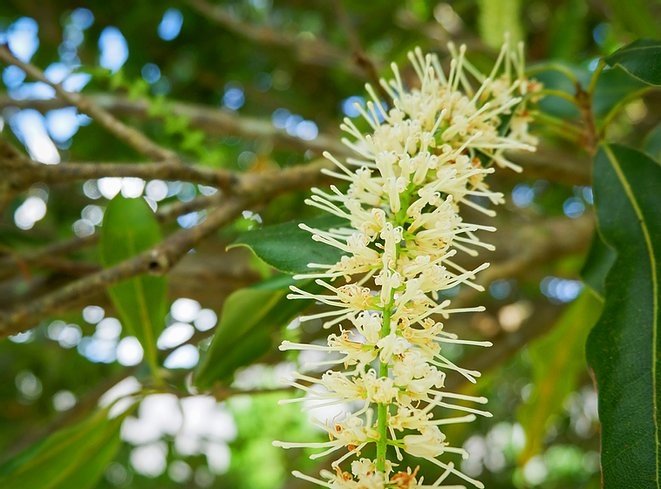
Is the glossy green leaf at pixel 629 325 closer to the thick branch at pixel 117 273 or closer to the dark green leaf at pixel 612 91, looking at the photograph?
the dark green leaf at pixel 612 91

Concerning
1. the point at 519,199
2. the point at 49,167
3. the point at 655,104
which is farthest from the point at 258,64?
the point at 49,167

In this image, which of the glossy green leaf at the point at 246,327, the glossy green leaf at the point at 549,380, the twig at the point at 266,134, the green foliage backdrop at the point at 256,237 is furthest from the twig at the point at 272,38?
the glossy green leaf at the point at 246,327

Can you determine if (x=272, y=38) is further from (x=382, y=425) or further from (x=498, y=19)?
(x=382, y=425)

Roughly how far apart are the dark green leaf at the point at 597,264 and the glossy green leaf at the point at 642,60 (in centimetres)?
23

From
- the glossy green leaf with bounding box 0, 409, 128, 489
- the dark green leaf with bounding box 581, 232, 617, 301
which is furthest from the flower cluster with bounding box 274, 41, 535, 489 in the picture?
the glossy green leaf with bounding box 0, 409, 128, 489

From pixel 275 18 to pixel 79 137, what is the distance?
1.18 metres

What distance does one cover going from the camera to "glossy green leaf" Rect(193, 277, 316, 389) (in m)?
1.00

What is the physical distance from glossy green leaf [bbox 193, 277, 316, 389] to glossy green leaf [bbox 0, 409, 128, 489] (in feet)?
0.66

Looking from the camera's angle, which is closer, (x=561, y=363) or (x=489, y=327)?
(x=561, y=363)

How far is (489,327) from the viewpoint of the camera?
2496 millimetres

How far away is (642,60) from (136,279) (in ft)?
2.48

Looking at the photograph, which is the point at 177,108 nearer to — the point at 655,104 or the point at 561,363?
the point at 561,363

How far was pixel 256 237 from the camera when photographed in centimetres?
85

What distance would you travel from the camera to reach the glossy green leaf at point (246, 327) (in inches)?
39.4
